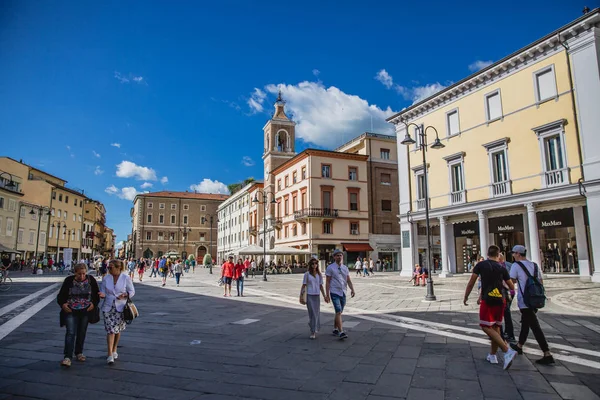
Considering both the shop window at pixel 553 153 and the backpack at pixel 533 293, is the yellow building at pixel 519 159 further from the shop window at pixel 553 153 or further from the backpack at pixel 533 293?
the backpack at pixel 533 293

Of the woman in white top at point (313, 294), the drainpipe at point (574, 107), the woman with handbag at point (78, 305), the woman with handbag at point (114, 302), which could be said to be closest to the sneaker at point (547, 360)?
the woman in white top at point (313, 294)

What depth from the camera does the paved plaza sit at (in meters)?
4.50

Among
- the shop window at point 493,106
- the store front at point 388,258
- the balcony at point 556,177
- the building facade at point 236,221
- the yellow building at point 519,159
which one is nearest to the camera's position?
the yellow building at point 519,159

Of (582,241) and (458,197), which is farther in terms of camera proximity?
(458,197)

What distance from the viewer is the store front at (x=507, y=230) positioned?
21828 mm

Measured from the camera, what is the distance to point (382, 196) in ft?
147

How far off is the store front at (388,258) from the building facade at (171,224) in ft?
156

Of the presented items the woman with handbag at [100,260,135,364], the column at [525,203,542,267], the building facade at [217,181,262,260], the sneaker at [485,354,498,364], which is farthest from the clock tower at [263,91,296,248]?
the sneaker at [485,354,498,364]

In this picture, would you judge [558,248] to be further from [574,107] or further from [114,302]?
[114,302]

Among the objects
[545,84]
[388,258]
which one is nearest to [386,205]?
[388,258]

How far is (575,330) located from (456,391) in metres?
5.27

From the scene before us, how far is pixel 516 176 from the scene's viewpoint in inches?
843

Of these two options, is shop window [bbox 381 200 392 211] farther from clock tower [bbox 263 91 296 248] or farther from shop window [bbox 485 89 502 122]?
shop window [bbox 485 89 502 122]

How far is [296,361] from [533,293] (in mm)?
3538
